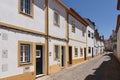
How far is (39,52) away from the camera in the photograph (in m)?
13.9

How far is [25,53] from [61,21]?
7.54 meters

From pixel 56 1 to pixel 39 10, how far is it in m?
3.73

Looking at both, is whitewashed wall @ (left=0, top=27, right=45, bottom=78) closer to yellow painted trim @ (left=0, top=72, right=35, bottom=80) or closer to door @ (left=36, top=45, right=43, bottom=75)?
yellow painted trim @ (left=0, top=72, right=35, bottom=80)

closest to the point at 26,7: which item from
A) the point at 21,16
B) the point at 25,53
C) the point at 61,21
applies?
the point at 21,16

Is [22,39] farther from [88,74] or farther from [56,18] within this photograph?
[56,18]

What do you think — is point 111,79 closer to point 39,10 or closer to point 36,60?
point 36,60

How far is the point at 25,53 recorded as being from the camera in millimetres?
11781

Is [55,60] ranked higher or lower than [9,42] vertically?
lower

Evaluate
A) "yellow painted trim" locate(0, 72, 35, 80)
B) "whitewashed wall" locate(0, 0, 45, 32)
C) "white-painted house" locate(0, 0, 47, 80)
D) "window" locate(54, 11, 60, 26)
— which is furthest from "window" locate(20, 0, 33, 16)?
"window" locate(54, 11, 60, 26)

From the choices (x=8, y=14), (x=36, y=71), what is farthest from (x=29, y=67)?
(x=8, y=14)

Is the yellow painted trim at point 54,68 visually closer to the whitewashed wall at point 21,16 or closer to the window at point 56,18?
the whitewashed wall at point 21,16

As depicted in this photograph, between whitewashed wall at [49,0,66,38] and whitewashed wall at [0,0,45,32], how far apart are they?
1543 millimetres

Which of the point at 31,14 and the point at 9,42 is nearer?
the point at 9,42

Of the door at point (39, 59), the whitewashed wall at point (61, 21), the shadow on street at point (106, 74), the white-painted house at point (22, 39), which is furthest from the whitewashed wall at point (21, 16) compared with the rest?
the shadow on street at point (106, 74)
